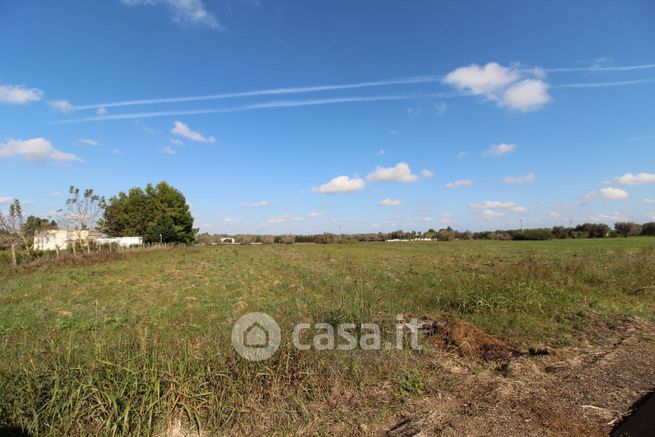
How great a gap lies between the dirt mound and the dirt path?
0.24 metres

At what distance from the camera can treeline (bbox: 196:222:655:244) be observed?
241 feet

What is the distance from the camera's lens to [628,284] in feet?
35.1

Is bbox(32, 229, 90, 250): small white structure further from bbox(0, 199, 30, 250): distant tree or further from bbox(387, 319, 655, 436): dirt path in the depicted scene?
bbox(387, 319, 655, 436): dirt path

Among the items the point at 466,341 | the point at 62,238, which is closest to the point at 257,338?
the point at 466,341

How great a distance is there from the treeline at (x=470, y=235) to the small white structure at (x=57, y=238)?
114 ft

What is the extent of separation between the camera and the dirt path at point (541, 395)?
302cm

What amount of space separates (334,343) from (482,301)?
437cm

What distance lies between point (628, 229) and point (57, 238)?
340 feet

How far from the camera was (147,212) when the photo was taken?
5856 cm

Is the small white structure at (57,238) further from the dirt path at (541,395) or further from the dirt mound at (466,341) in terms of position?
the dirt path at (541,395)

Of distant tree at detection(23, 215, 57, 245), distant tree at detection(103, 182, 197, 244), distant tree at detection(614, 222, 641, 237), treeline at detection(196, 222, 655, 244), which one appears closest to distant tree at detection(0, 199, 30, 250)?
distant tree at detection(23, 215, 57, 245)

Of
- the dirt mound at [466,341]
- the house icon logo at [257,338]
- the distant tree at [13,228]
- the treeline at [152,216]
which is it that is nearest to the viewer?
the house icon logo at [257,338]

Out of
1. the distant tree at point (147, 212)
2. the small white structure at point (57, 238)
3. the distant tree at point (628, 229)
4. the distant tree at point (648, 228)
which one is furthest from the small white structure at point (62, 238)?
the distant tree at point (648, 228)

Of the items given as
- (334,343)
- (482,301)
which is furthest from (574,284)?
(334,343)
